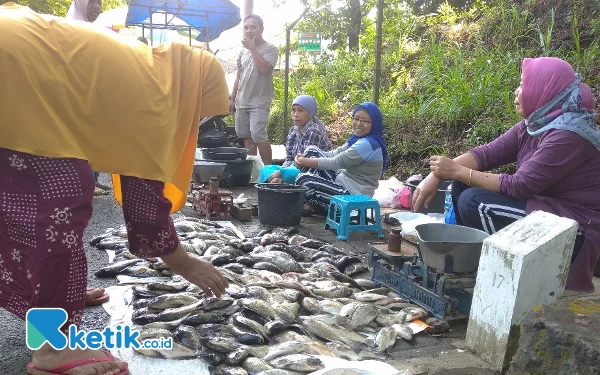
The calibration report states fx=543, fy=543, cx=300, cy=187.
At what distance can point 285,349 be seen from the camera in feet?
9.52

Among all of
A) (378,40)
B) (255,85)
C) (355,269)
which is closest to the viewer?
(355,269)

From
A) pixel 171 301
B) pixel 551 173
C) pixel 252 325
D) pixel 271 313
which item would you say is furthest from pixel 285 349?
pixel 551 173

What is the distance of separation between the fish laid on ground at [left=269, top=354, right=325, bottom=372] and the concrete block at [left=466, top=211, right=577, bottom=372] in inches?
37.6

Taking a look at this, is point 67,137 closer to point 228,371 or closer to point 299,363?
point 228,371

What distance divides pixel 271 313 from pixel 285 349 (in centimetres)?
41

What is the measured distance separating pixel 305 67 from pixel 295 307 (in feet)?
46.1

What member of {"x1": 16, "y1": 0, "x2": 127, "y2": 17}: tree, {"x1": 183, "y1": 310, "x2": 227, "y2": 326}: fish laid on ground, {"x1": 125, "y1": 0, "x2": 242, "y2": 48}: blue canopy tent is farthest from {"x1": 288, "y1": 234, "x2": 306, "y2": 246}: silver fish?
{"x1": 16, "y1": 0, "x2": 127, "y2": 17}: tree

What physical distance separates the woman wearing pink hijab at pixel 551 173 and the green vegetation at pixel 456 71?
3.55 m

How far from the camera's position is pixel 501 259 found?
289cm

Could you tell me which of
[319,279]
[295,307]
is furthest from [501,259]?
[319,279]

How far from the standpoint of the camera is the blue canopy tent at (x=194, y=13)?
9414 mm

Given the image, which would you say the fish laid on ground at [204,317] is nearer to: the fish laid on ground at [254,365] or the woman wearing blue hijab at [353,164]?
the fish laid on ground at [254,365]

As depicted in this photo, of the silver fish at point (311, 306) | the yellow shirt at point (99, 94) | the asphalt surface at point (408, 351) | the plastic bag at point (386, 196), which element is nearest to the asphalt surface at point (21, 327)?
the asphalt surface at point (408, 351)

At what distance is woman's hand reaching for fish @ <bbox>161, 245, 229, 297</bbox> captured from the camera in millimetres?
2938
